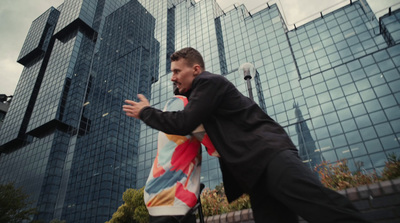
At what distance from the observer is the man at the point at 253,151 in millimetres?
1217

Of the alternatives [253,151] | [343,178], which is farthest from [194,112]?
[343,178]

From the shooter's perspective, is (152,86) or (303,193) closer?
(303,193)

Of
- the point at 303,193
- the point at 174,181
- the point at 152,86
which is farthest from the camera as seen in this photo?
the point at 152,86

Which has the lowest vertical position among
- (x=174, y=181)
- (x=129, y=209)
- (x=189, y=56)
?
(x=174, y=181)

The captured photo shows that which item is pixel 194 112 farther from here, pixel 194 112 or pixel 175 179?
pixel 175 179

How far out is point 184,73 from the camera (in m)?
2.07

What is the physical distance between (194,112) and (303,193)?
815mm

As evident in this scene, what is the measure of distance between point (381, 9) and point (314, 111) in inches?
729

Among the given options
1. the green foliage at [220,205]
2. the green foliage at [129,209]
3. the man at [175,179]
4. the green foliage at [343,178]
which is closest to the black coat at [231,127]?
the man at [175,179]

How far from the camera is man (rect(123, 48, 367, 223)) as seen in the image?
1.22m

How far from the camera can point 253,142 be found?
1520mm

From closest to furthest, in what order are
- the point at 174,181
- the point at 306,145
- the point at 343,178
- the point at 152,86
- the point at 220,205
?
1. the point at 174,181
2. the point at 343,178
3. the point at 220,205
4. the point at 306,145
5. the point at 152,86

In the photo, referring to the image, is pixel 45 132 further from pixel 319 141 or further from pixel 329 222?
pixel 329 222

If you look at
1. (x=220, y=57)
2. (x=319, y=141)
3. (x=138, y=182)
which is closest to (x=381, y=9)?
(x=319, y=141)
